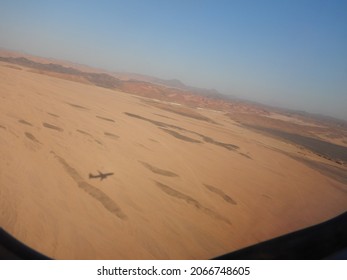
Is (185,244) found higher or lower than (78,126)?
lower

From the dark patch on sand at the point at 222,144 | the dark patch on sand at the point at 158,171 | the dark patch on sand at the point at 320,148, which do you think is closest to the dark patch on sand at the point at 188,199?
the dark patch on sand at the point at 158,171

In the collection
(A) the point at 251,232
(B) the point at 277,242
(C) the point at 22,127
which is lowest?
(A) the point at 251,232

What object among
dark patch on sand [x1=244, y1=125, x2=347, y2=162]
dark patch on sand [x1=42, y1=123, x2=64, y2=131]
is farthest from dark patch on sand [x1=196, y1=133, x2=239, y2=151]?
dark patch on sand [x1=244, y1=125, x2=347, y2=162]

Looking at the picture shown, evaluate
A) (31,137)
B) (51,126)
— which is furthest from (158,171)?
(51,126)

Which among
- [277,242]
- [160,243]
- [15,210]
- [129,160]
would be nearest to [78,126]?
[129,160]

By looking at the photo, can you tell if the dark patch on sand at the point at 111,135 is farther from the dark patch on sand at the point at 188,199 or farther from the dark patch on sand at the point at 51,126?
the dark patch on sand at the point at 188,199

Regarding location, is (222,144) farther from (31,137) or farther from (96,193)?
(96,193)

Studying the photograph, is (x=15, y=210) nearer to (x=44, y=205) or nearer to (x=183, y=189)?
(x=44, y=205)
